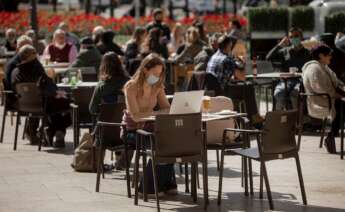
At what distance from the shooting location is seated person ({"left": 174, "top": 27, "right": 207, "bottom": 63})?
2175cm

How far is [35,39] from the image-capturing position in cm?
2334

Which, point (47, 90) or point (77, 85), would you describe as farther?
point (77, 85)

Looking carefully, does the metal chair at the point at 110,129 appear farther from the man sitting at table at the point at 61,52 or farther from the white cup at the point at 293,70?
the man sitting at table at the point at 61,52

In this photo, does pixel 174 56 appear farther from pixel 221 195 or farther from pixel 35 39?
pixel 221 195

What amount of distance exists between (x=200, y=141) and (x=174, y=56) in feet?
41.2

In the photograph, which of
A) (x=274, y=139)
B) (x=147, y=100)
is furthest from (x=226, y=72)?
(x=274, y=139)

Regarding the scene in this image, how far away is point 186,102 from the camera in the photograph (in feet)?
36.2

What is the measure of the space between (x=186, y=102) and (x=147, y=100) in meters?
0.72

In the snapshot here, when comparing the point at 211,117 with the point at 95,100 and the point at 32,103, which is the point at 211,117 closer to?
the point at 95,100

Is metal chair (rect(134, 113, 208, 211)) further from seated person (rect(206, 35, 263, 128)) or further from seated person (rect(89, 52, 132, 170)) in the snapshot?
seated person (rect(206, 35, 263, 128))

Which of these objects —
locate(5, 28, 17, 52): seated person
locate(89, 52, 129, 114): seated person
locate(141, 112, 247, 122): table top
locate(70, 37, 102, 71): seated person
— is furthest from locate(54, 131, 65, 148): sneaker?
locate(5, 28, 17, 52): seated person

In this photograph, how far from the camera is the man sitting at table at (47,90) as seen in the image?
15766 mm

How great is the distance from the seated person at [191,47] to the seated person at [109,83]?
865cm

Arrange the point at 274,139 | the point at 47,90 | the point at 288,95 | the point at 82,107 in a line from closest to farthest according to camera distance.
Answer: the point at 274,139 < the point at 82,107 < the point at 47,90 < the point at 288,95
